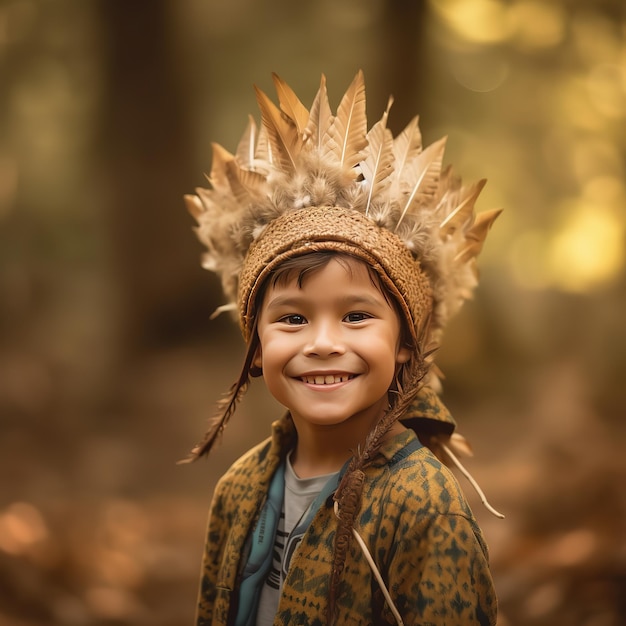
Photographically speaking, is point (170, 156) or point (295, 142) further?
point (170, 156)

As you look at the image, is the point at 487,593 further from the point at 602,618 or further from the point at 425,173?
the point at 602,618

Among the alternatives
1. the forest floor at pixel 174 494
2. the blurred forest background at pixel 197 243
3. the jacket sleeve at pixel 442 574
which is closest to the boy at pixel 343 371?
the jacket sleeve at pixel 442 574

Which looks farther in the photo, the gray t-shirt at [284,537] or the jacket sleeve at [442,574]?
the gray t-shirt at [284,537]

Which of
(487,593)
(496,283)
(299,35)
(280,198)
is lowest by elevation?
(487,593)

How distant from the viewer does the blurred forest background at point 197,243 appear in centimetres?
400

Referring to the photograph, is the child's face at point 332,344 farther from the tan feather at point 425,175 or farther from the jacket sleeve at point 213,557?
the jacket sleeve at point 213,557

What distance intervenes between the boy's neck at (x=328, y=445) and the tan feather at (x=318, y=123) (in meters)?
0.54

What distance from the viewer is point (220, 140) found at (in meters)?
4.31

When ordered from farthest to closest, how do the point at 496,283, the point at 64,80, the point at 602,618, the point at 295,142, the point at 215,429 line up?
the point at 496,283, the point at 64,80, the point at 602,618, the point at 215,429, the point at 295,142

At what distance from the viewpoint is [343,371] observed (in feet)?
4.39

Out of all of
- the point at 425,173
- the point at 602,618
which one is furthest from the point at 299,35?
the point at 602,618

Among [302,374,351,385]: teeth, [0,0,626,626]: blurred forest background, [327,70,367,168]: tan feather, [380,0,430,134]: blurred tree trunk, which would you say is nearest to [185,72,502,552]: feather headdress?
[327,70,367,168]: tan feather

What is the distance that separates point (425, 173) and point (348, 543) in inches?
27.9

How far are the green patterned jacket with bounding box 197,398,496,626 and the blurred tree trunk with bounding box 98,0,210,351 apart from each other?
10.5ft
